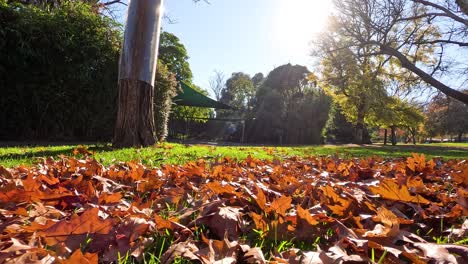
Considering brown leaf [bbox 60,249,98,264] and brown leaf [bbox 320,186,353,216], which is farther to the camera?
brown leaf [bbox 320,186,353,216]

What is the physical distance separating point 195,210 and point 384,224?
2.40 ft

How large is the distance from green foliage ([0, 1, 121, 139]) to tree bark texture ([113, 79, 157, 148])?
292 cm

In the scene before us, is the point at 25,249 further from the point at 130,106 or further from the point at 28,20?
the point at 28,20

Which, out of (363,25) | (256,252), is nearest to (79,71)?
(256,252)

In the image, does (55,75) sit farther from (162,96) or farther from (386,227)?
(386,227)

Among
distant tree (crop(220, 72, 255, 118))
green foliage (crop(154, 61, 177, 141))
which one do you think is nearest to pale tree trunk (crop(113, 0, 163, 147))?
green foliage (crop(154, 61, 177, 141))

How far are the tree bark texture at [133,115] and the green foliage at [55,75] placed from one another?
2917 mm

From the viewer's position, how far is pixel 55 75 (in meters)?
8.30

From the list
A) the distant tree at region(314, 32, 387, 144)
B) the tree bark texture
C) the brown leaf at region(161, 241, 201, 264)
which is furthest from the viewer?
the distant tree at region(314, 32, 387, 144)

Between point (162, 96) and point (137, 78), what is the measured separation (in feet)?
12.7

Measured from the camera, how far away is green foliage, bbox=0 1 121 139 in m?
7.91

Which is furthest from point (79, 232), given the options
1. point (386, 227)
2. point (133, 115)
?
point (133, 115)

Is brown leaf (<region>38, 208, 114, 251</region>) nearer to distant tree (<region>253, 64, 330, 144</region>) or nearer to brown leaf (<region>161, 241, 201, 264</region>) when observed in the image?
brown leaf (<region>161, 241, 201, 264</region>)

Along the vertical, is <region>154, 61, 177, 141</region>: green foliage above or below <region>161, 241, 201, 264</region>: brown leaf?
above
